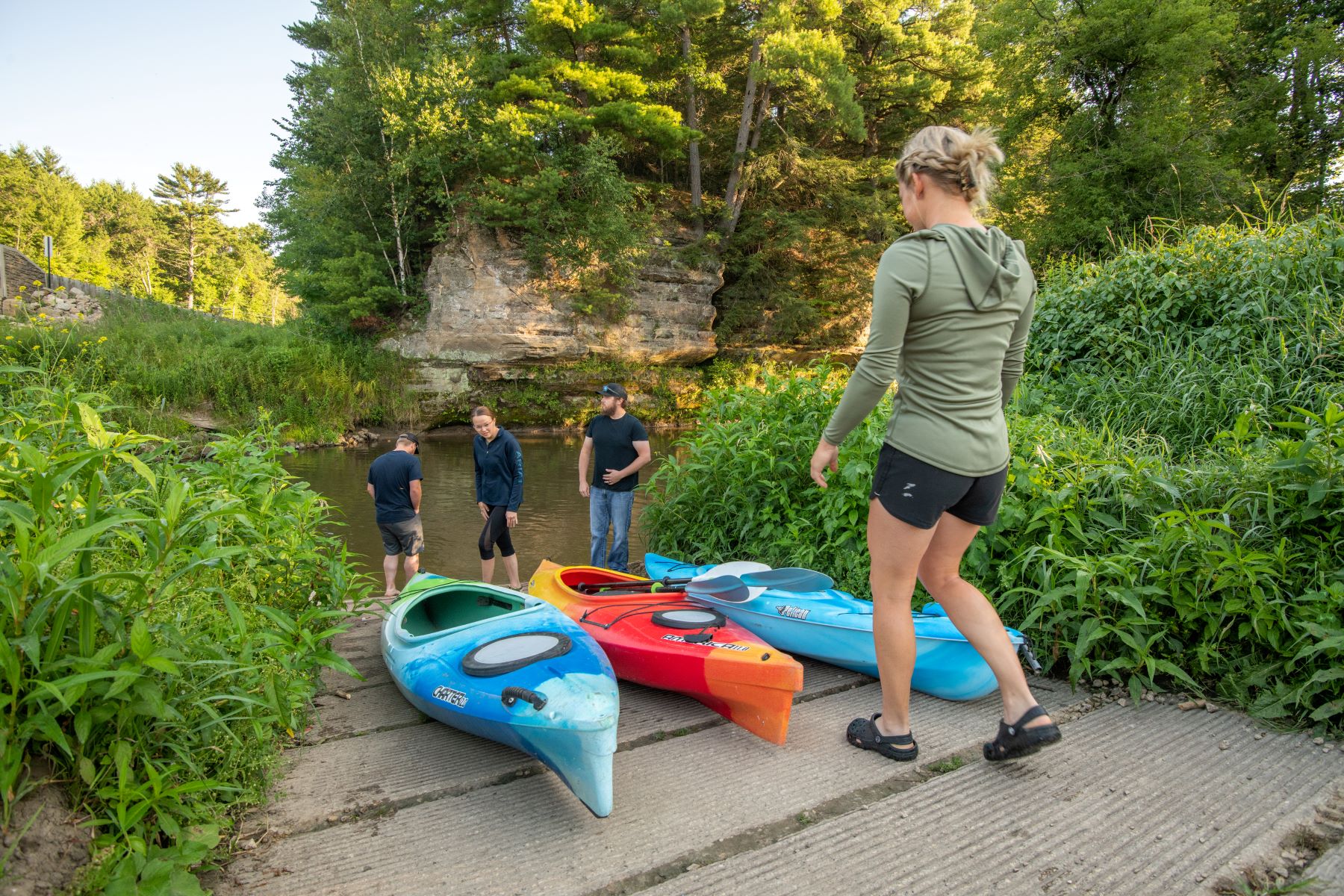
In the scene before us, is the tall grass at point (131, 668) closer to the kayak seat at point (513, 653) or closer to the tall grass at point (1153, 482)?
the kayak seat at point (513, 653)

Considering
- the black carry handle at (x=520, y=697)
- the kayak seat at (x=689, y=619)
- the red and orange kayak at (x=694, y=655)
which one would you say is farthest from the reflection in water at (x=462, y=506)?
the black carry handle at (x=520, y=697)

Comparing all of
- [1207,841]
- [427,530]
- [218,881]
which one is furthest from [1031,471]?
[427,530]

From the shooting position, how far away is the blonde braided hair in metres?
2.20

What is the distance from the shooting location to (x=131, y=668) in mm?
1720

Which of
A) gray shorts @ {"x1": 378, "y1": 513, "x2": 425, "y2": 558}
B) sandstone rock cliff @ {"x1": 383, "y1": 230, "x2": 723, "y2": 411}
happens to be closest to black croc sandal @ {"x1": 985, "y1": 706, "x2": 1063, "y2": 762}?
gray shorts @ {"x1": 378, "y1": 513, "x2": 425, "y2": 558}

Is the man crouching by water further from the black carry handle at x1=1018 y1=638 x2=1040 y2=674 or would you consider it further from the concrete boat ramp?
the black carry handle at x1=1018 y1=638 x2=1040 y2=674

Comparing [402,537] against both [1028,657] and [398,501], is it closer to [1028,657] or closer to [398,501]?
[398,501]

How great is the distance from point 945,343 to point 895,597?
869 millimetres

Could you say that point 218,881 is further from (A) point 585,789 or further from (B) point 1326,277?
(B) point 1326,277

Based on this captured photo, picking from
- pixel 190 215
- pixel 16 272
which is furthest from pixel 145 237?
pixel 16 272

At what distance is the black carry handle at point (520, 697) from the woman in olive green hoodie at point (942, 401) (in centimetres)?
120

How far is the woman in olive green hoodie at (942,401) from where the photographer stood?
6.96 feet

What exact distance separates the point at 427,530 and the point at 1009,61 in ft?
58.4

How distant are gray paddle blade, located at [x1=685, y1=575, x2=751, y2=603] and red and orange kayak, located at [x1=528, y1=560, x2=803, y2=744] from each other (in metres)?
0.07
